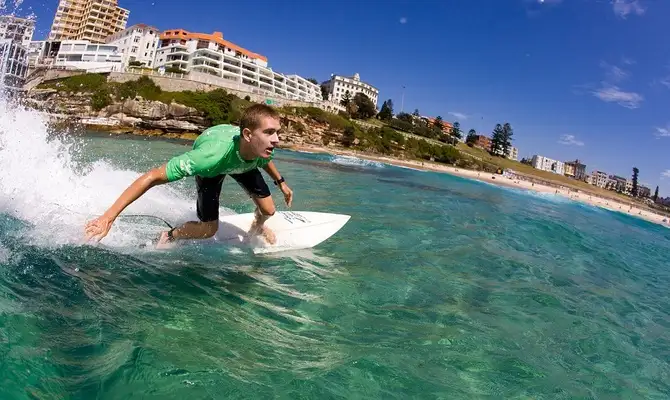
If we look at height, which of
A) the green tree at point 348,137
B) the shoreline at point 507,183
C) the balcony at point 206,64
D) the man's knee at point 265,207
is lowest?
the man's knee at point 265,207

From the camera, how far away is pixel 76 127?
1996 inches

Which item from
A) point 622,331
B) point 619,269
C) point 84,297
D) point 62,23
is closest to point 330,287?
point 84,297

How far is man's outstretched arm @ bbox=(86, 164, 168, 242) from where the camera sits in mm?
3424

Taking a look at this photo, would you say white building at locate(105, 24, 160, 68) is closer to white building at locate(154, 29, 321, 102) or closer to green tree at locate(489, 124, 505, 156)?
white building at locate(154, 29, 321, 102)

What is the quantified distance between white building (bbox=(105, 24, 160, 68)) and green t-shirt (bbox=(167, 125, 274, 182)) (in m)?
98.4

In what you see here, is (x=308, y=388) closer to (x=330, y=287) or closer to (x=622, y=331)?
(x=330, y=287)

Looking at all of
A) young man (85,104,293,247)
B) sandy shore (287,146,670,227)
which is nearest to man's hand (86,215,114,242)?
young man (85,104,293,247)

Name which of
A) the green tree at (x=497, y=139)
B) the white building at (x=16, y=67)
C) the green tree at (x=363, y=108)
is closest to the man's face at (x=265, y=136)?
the white building at (x=16, y=67)

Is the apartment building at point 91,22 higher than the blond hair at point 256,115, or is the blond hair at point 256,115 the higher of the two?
the apartment building at point 91,22

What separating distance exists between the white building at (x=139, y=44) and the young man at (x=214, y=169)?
321 ft

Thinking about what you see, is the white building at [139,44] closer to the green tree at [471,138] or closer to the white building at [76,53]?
the white building at [76,53]

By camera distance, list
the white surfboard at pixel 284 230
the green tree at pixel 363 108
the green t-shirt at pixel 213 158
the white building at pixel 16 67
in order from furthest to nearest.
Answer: the green tree at pixel 363 108 < the white building at pixel 16 67 < the white surfboard at pixel 284 230 < the green t-shirt at pixel 213 158

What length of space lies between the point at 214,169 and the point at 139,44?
103m

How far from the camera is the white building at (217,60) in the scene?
282 feet
